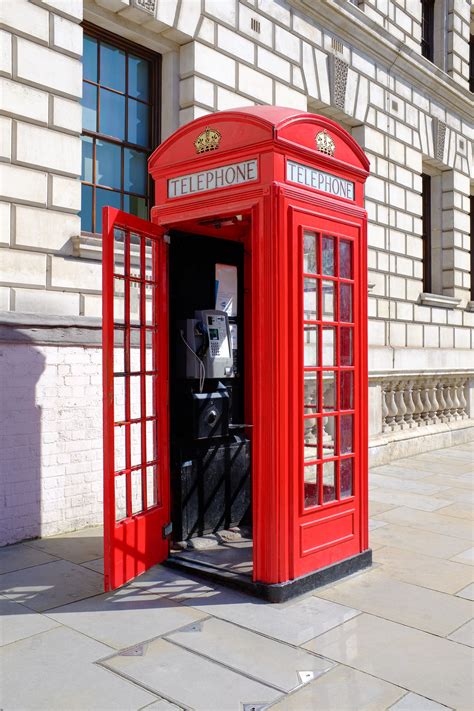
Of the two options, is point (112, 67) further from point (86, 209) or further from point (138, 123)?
point (86, 209)

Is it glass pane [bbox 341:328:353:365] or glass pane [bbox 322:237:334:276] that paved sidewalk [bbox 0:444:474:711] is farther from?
glass pane [bbox 322:237:334:276]

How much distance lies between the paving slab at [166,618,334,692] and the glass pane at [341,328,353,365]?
6.29ft

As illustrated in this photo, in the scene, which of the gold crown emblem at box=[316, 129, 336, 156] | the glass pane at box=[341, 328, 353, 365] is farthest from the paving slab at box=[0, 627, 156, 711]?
the gold crown emblem at box=[316, 129, 336, 156]

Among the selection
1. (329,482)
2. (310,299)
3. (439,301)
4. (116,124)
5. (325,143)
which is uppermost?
(116,124)

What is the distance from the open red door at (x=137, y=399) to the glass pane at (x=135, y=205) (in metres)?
1.98

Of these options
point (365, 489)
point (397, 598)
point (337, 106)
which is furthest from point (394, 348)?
point (397, 598)

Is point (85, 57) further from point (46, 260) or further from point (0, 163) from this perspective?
point (46, 260)

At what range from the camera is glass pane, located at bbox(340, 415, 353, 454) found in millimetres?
4762

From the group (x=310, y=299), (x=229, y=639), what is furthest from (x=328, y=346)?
(x=229, y=639)

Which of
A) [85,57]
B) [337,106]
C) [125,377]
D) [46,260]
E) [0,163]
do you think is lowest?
[125,377]

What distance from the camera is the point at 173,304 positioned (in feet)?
17.0

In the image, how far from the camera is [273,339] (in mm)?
4184

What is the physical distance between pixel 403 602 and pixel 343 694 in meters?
1.32

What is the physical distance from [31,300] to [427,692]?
411cm
